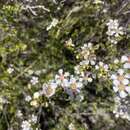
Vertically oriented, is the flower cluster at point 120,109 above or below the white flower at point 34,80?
below

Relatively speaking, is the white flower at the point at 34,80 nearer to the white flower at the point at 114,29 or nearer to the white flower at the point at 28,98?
the white flower at the point at 28,98

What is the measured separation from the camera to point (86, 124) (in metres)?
2.07

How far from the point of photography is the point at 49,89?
1.98 meters

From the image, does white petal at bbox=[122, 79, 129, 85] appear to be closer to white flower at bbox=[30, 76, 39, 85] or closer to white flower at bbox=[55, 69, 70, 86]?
white flower at bbox=[55, 69, 70, 86]

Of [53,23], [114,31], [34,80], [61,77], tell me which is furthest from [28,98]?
[114,31]

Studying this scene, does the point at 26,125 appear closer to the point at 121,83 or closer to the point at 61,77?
the point at 61,77

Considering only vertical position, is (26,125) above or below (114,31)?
below

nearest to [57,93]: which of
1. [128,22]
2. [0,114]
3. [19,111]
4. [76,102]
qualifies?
[76,102]

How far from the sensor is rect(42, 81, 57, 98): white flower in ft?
6.43

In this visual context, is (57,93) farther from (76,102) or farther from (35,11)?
(35,11)

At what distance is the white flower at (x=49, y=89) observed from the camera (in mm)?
1959

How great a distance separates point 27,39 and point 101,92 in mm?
586

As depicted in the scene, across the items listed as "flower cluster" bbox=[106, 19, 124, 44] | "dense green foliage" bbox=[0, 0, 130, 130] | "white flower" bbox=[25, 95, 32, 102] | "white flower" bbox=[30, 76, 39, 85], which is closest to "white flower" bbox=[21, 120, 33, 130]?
"dense green foliage" bbox=[0, 0, 130, 130]

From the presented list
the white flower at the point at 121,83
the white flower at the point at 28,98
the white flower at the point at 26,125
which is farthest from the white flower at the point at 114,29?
the white flower at the point at 26,125
